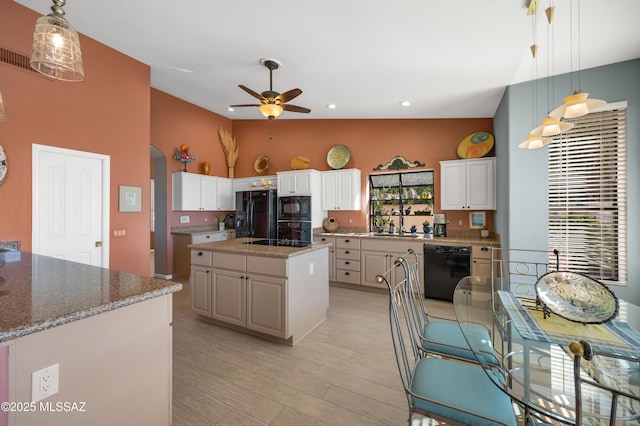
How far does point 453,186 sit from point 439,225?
70cm

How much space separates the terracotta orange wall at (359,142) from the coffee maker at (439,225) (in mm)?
165

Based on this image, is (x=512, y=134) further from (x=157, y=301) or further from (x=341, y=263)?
(x=157, y=301)

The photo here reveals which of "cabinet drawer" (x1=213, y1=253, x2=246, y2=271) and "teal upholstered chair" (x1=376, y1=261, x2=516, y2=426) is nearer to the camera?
"teal upholstered chair" (x1=376, y1=261, x2=516, y2=426)

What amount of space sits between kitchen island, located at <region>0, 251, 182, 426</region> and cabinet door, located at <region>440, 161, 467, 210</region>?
4.20 meters

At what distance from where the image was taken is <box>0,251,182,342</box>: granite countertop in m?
0.94

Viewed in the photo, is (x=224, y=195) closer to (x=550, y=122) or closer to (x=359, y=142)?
(x=359, y=142)

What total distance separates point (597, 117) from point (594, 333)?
2.89m

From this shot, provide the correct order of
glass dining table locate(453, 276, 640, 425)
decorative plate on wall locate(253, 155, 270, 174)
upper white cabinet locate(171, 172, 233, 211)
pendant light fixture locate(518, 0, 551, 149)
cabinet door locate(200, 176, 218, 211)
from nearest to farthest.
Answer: glass dining table locate(453, 276, 640, 425) < pendant light fixture locate(518, 0, 551, 149) < upper white cabinet locate(171, 172, 233, 211) < cabinet door locate(200, 176, 218, 211) < decorative plate on wall locate(253, 155, 270, 174)

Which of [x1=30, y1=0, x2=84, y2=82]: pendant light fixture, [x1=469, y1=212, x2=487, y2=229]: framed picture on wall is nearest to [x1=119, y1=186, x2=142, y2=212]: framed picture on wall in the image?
[x1=30, y1=0, x2=84, y2=82]: pendant light fixture

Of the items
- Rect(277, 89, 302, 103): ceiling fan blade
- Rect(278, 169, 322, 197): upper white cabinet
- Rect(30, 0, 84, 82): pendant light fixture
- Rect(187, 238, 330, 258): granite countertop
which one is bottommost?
Rect(187, 238, 330, 258): granite countertop

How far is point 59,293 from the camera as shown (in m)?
1.23

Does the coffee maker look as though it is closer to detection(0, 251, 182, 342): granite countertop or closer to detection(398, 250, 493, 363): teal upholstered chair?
detection(398, 250, 493, 363): teal upholstered chair

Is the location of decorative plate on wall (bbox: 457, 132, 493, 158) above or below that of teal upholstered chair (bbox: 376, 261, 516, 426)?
above

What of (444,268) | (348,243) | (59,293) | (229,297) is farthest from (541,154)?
(59,293)
